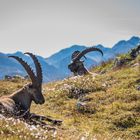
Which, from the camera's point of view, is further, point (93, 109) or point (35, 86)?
point (93, 109)

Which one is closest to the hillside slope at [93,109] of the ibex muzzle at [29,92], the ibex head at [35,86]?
the ibex head at [35,86]

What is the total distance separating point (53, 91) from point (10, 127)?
17.7m

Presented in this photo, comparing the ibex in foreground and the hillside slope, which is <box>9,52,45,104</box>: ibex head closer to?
Result: the ibex in foreground

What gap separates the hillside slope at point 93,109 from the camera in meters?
16.0

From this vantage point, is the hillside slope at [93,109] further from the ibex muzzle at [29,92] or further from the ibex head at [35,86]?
the ibex muzzle at [29,92]

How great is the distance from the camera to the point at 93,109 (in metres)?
23.2

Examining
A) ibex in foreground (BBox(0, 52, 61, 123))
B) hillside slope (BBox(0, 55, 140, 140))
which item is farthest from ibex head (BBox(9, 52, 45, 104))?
hillside slope (BBox(0, 55, 140, 140))

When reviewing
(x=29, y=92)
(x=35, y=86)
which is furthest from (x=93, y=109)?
(x=29, y=92)

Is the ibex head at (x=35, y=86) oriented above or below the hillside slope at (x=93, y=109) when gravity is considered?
above

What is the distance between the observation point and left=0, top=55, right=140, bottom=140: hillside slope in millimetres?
15972

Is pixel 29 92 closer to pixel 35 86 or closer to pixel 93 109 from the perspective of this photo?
pixel 35 86

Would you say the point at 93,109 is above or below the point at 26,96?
below

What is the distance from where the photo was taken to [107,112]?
22.2 metres

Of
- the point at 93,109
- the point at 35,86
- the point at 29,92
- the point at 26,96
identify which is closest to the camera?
the point at 26,96
